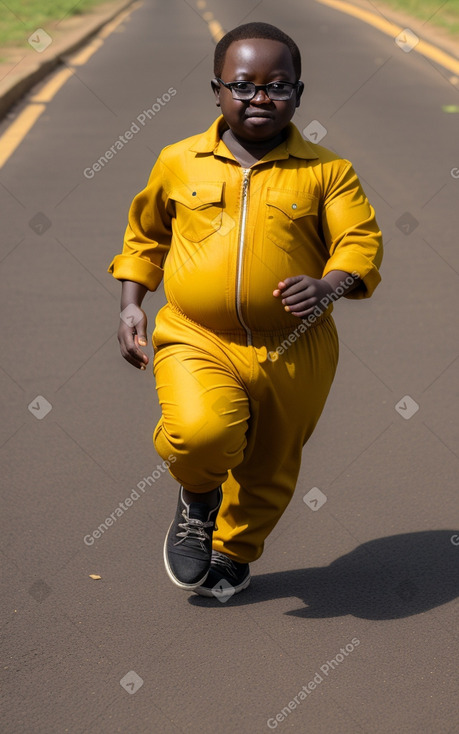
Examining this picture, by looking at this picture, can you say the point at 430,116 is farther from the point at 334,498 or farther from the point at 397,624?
the point at 397,624

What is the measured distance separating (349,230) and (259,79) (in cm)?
52

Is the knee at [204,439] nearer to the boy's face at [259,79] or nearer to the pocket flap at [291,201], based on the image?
the pocket flap at [291,201]

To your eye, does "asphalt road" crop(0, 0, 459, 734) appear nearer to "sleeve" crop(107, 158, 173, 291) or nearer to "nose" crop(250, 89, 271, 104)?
"sleeve" crop(107, 158, 173, 291)

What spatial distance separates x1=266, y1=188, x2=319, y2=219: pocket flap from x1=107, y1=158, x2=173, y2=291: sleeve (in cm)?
40

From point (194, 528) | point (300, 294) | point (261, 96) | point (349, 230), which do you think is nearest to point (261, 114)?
point (261, 96)

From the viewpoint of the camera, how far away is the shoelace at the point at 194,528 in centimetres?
392

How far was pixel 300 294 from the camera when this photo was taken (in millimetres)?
3461

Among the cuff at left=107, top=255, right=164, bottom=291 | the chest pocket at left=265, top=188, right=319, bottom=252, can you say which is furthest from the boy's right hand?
the chest pocket at left=265, top=188, right=319, bottom=252

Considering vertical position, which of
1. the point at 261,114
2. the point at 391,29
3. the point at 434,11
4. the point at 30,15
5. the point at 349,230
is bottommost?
the point at 434,11

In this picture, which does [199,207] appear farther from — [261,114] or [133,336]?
[133,336]

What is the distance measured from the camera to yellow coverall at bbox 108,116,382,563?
3.59 meters

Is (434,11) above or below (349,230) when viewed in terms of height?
below

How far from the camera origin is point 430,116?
41.5 ft

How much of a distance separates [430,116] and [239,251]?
9582 mm
